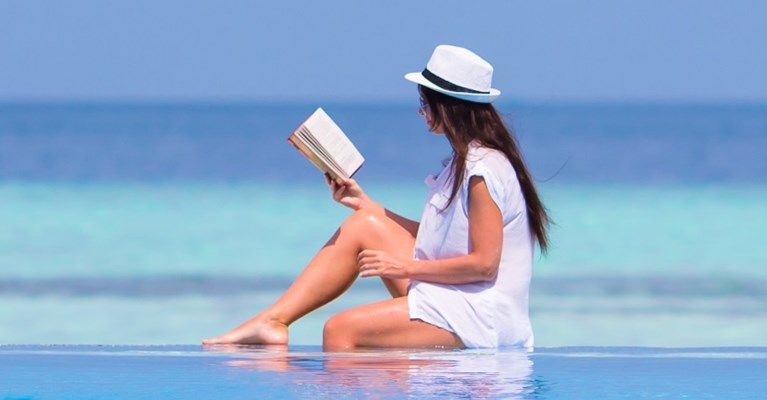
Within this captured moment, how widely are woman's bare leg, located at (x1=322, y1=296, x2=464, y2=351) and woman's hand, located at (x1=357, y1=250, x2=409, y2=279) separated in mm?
99

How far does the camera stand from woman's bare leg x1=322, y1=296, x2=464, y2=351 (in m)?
4.98

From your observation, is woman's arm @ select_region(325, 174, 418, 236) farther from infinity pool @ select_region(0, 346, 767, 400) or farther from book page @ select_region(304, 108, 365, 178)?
infinity pool @ select_region(0, 346, 767, 400)

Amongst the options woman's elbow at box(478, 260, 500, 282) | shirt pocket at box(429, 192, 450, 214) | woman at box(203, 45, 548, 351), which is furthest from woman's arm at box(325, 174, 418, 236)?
woman's elbow at box(478, 260, 500, 282)

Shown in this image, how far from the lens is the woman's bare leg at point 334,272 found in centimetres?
519

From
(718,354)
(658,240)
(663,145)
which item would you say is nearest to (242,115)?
(663,145)

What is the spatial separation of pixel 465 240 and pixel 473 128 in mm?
337

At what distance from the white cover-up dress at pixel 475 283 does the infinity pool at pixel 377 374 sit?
87 millimetres

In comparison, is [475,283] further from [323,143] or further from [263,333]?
[263,333]

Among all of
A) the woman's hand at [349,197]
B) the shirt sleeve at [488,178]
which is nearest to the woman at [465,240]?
the shirt sleeve at [488,178]

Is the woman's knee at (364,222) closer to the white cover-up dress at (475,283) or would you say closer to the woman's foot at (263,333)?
the white cover-up dress at (475,283)

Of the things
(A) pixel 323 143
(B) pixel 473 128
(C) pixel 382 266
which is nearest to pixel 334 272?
(C) pixel 382 266

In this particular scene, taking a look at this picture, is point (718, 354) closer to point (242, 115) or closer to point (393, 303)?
point (393, 303)

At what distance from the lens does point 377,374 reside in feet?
14.9

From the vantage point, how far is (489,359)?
4.81 m
